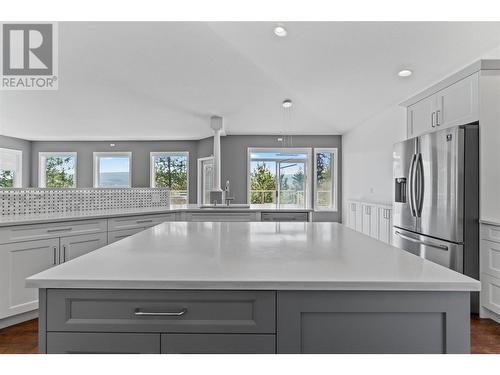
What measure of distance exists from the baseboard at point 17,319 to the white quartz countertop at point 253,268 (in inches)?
67.4

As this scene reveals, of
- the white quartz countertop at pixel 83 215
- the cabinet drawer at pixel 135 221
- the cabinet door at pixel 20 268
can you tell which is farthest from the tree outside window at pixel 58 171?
the cabinet door at pixel 20 268

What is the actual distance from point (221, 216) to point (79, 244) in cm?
155

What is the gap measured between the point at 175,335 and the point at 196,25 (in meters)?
3.29

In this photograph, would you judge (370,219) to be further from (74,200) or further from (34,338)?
(34,338)

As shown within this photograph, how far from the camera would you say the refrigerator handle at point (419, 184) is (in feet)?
9.47

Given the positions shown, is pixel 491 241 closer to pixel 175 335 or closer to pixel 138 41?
pixel 175 335

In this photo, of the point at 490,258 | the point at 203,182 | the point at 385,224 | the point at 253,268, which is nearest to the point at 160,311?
the point at 253,268

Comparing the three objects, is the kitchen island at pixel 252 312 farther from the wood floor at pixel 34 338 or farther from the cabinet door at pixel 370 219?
the cabinet door at pixel 370 219

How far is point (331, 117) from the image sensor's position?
5887 millimetres

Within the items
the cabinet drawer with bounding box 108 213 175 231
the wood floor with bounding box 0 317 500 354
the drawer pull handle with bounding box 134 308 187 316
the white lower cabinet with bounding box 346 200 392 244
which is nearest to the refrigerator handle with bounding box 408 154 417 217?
the wood floor with bounding box 0 317 500 354

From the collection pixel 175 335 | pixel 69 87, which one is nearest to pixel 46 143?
pixel 69 87

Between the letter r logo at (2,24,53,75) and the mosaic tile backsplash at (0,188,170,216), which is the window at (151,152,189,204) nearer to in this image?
the mosaic tile backsplash at (0,188,170,216)

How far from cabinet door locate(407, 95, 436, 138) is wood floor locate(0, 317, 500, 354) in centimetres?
188

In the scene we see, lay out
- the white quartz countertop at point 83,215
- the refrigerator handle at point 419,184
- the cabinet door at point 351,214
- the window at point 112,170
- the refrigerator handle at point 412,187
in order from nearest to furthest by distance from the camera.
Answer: the white quartz countertop at point 83,215, the refrigerator handle at point 419,184, the refrigerator handle at point 412,187, the cabinet door at point 351,214, the window at point 112,170
